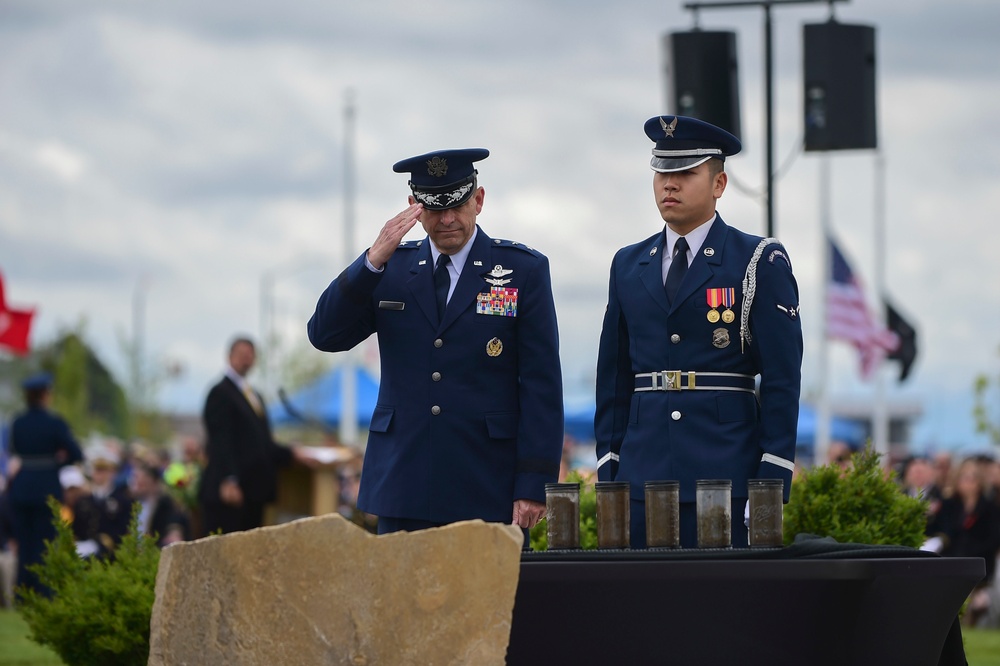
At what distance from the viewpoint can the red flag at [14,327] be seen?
20625 millimetres

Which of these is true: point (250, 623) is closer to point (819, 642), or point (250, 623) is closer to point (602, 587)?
point (602, 587)

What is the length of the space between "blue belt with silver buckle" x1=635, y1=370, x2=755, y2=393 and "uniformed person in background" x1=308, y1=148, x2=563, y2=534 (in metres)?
0.44

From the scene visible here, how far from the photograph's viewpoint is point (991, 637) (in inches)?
464

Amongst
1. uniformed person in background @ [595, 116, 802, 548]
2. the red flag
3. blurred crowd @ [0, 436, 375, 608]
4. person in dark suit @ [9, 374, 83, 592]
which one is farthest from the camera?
the red flag

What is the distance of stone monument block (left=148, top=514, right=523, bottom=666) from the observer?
13.9 ft

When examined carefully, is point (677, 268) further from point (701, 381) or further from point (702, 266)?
point (701, 381)

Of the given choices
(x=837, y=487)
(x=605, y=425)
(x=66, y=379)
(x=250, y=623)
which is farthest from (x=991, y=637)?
(x=66, y=379)

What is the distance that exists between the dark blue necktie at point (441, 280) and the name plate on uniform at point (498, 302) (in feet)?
0.37

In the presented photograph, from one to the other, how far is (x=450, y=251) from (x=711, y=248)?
877 mm

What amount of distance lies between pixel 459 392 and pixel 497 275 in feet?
1.36

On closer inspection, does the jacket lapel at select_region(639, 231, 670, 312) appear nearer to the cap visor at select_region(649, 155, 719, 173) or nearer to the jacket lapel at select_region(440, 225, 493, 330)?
the cap visor at select_region(649, 155, 719, 173)

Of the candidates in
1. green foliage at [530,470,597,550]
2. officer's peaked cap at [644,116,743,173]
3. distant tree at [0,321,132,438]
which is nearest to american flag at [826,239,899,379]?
green foliage at [530,470,597,550]

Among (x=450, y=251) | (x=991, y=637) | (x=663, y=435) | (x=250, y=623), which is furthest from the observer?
(x=991, y=637)

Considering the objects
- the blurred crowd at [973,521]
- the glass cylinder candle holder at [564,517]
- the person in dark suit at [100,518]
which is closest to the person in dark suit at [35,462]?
the person in dark suit at [100,518]
